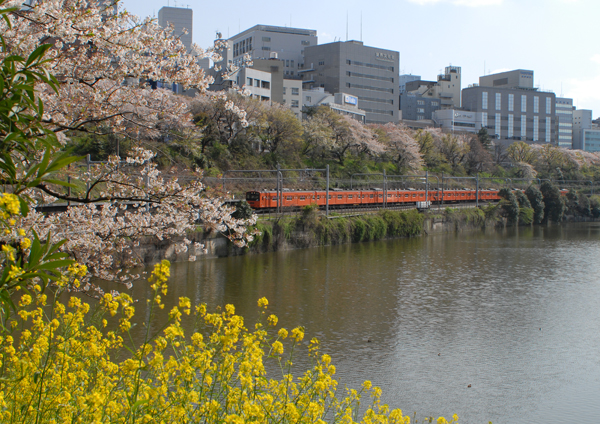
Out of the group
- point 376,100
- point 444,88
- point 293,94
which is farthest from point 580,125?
point 293,94

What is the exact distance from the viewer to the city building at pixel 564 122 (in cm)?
7438

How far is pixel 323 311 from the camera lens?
10.1 metres

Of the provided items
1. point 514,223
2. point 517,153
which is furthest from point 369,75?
point 514,223

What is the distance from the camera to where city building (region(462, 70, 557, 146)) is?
63562 mm

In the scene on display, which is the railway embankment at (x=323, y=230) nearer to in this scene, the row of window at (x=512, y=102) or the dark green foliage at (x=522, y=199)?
the dark green foliage at (x=522, y=199)

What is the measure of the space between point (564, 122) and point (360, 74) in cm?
4152

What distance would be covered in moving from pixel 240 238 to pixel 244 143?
22.5m

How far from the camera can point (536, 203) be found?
3114 centimetres

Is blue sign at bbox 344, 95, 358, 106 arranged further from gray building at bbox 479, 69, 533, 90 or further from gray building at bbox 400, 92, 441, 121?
gray building at bbox 479, 69, 533, 90

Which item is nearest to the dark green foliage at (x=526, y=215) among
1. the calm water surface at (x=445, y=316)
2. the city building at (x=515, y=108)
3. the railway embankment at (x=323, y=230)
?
the railway embankment at (x=323, y=230)

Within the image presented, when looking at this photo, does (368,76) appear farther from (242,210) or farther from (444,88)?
(242,210)

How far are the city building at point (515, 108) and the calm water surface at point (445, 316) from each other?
48656mm

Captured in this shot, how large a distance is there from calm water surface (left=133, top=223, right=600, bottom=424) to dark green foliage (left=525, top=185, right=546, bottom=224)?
510 inches

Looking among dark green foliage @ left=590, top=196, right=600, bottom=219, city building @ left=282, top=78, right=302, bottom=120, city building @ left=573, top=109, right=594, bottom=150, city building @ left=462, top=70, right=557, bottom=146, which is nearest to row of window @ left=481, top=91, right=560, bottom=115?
city building @ left=462, top=70, right=557, bottom=146
